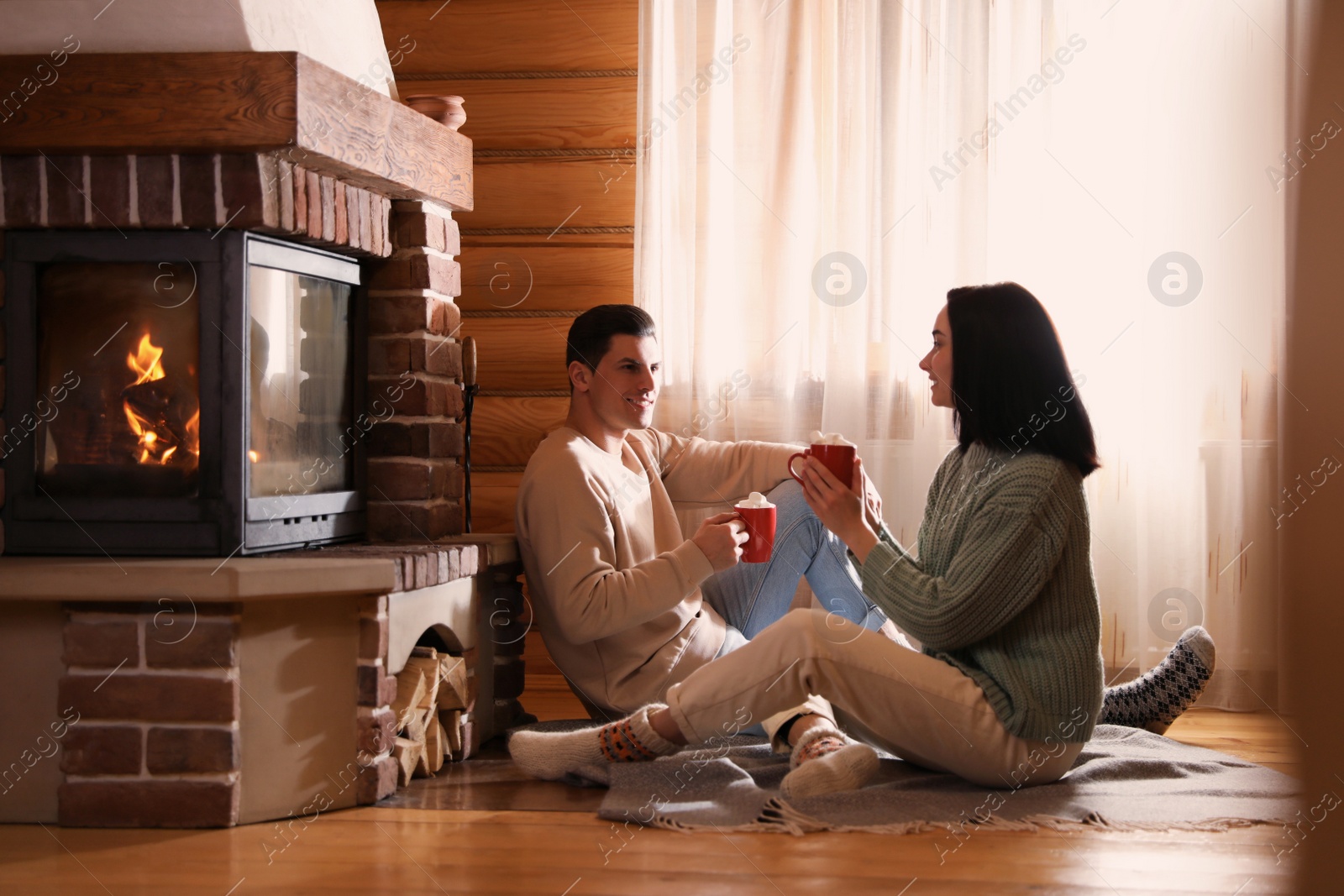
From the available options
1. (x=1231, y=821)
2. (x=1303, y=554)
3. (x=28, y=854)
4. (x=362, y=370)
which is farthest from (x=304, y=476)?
(x=1303, y=554)

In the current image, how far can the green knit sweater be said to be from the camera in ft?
6.31

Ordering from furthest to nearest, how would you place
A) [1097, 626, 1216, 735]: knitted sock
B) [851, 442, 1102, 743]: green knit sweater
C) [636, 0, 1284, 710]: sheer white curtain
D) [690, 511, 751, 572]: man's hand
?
[636, 0, 1284, 710]: sheer white curtain < [1097, 626, 1216, 735]: knitted sock < [690, 511, 751, 572]: man's hand < [851, 442, 1102, 743]: green knit sweater

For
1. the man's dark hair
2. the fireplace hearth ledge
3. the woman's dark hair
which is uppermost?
the man's dark hair

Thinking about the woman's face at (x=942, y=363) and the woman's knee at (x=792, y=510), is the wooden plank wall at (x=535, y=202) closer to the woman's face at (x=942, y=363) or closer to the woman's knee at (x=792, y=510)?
the woman's knee at (x=792, y=510)

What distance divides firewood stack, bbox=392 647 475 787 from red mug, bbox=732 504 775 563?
66cm

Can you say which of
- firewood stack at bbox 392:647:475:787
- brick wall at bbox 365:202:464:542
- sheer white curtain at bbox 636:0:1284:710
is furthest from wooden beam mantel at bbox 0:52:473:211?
sheer white curtain at bbox 636:0:1284:710

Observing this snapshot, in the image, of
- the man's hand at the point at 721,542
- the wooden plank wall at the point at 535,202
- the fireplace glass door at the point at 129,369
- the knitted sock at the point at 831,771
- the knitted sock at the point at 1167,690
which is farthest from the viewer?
the wooden plank wall at the point at 535,202

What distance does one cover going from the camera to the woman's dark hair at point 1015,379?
1965 millimetres

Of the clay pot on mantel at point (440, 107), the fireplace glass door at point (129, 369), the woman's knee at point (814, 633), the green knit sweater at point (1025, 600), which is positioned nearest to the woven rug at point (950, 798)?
the green knit sweater at point (1025, 600)

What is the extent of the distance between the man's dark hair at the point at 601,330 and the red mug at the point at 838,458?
62 cm

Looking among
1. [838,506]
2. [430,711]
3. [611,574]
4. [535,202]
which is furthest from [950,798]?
[535,202]

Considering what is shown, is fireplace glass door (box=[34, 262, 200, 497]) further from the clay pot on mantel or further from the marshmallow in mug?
the marshmallow in mug

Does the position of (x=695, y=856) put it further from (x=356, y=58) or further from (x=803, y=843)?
(x=356, y=58)

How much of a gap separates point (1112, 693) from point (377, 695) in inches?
64.5
